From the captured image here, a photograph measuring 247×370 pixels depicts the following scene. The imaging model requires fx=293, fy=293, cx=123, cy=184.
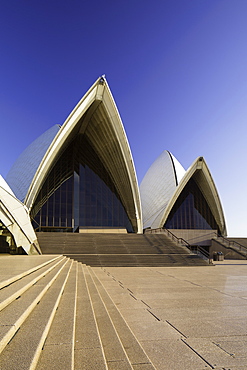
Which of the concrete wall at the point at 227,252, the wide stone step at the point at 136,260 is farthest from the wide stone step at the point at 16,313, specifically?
the concrete wall at the point at 227,252

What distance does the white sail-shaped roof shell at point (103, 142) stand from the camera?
23984 mm

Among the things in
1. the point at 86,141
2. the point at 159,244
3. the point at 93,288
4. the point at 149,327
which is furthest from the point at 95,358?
the point at 86,141

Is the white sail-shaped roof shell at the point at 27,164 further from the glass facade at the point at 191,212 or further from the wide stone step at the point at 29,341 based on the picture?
the wide stone step at the point at 29,341

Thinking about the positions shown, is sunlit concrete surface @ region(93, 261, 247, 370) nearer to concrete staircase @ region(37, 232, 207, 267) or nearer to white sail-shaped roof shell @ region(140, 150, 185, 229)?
concrete staircase @ region(37, 232, 207, 267)

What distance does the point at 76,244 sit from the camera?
1769 centimetres

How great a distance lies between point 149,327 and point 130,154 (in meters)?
22.6

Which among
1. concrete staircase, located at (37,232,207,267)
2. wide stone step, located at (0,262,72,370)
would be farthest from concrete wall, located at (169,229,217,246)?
wide stone step, located at (0,262,72,370)

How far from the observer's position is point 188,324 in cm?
430

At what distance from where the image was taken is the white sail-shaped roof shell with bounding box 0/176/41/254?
13809 mm

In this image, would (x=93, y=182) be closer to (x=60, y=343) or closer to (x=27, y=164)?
(x=27, y=164)

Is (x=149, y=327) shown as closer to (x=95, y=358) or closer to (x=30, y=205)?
(x=95, y=358)

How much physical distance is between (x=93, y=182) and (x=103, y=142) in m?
4.12

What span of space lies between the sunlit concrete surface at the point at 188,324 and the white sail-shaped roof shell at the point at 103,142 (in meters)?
18.9

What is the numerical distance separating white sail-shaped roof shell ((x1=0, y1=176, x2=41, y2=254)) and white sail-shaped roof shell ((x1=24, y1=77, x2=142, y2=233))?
9412 millimetres
